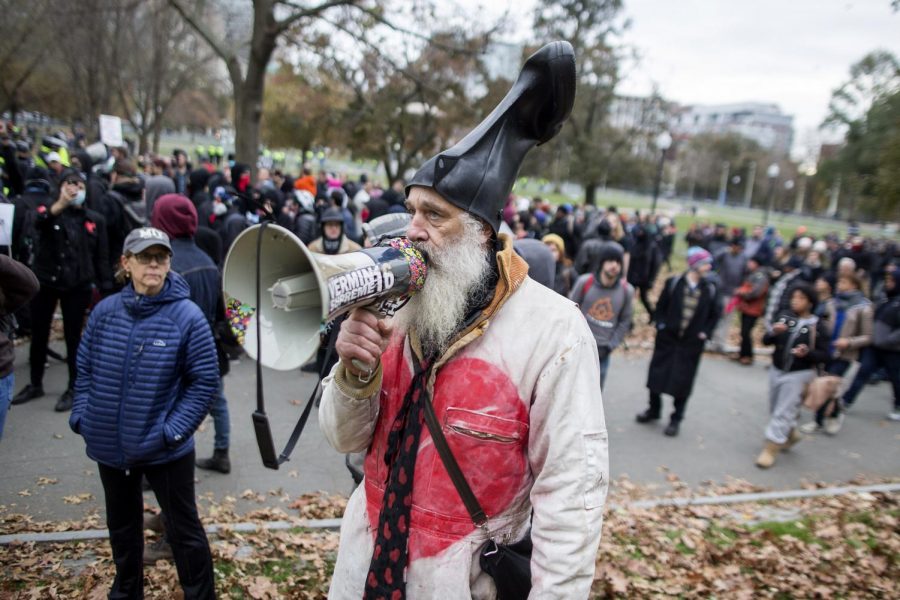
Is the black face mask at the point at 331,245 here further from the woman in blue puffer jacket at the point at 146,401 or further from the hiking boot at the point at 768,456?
the hiking boot at the point at 768,456

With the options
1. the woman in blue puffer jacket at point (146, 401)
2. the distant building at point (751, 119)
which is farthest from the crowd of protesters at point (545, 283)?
the distant building at point (751, 119)

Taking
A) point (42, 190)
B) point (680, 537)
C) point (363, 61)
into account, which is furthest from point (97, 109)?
point (680, 537)

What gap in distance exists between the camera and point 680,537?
4.93 meters

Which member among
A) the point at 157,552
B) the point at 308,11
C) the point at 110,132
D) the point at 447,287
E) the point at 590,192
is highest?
the point at 308,11

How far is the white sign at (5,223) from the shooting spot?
526 cm

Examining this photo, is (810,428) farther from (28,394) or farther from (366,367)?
(28,394)

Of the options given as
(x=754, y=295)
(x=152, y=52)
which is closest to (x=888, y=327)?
(x=754, y=295)

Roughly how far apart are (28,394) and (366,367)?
18.4 feet

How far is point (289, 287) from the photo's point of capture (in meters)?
1.48

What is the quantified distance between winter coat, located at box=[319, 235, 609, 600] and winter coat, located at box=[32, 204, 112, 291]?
4828 mm

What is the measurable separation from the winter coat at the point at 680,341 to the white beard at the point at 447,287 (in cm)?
579

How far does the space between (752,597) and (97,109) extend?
80.5 ft

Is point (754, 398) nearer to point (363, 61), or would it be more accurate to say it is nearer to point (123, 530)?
point (123, 530)

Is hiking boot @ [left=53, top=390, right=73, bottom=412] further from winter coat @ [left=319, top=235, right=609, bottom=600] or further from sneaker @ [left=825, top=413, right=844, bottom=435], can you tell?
sneaker @ [left=825, top=413, right=844, bottom=435]
